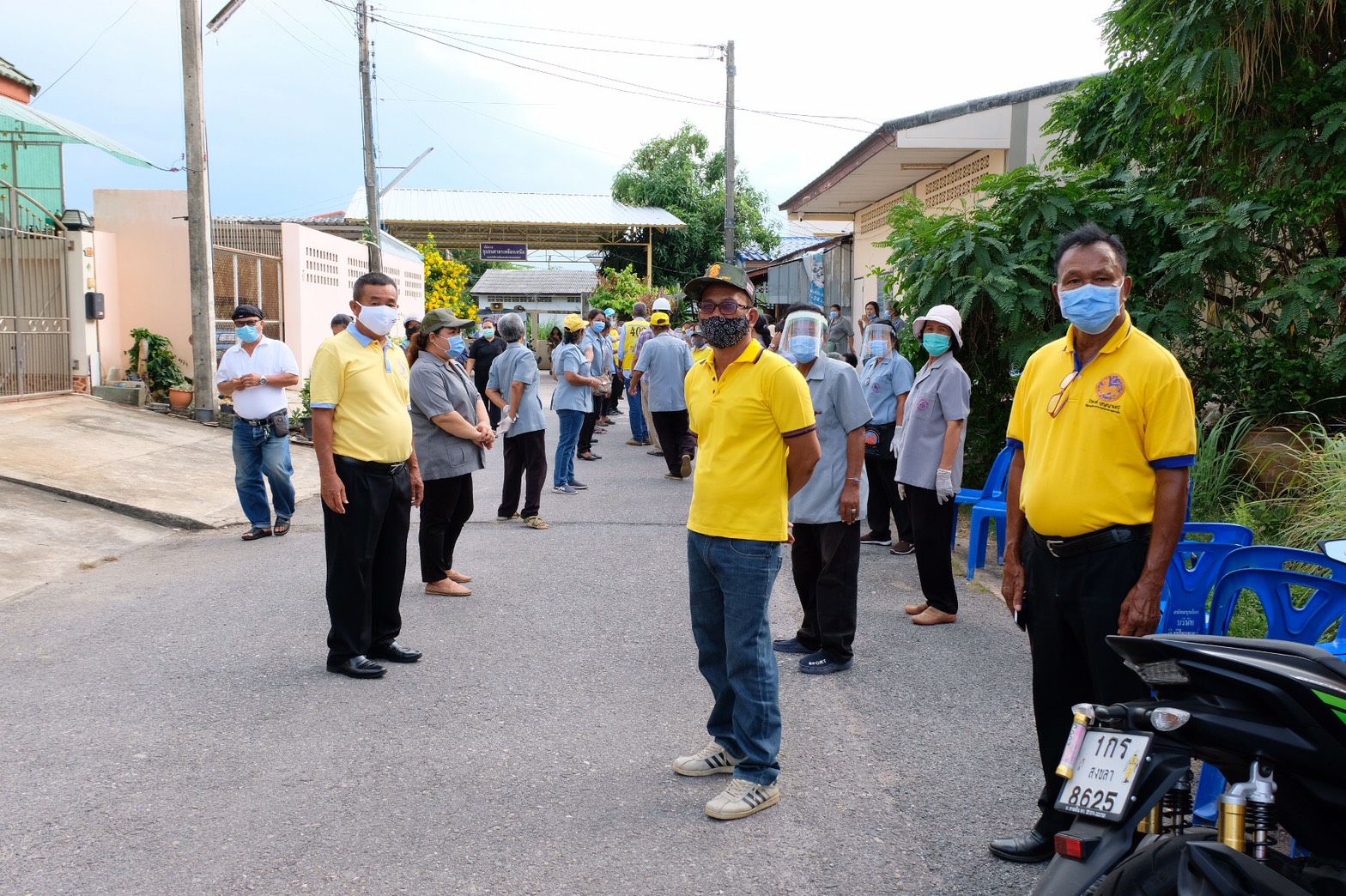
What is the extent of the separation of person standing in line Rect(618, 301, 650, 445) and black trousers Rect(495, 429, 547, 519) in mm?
5731

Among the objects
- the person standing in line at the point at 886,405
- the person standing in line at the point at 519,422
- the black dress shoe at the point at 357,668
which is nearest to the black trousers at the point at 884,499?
the person standing in line at the point at 886,405

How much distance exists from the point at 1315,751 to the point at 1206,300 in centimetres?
745

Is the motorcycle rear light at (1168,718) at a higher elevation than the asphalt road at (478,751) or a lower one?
higher

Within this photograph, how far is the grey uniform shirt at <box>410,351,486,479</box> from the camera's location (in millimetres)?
7270

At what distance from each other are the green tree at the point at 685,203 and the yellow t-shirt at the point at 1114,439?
39.4 m

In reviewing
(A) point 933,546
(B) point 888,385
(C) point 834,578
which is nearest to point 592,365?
(B) point 888,385

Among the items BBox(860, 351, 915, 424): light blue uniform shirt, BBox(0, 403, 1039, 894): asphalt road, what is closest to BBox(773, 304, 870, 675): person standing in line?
BBox(0, 403, 1039, 894): asphalt road

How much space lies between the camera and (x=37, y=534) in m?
8.97

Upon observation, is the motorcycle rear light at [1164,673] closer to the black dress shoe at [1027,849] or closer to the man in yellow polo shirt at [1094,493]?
the man in yellow polo shirt at [1094,493]

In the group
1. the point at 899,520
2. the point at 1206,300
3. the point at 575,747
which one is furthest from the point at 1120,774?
the point at 1206,300

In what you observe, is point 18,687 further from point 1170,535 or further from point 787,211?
point 787,211

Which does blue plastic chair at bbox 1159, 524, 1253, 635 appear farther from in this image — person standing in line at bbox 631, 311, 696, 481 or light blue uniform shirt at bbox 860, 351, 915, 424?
person standing in line at bbox 631, 311, 696, 481

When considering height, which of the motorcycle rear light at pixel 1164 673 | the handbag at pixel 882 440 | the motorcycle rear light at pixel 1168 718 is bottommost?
the motorcycle rear light at pixel 1168 718

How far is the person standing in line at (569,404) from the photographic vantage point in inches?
482
